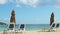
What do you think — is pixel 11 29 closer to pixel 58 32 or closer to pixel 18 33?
pixel 18 33

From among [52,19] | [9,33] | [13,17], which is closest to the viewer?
[9,33]

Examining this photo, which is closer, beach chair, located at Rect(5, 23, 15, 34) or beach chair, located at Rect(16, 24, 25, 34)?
beach chair, located at Rect(5, 23, 15, 34)

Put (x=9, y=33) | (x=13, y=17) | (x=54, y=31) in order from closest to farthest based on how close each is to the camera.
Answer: (x=9, y=33)
(x=54, y=31)
(x=13, y=17)

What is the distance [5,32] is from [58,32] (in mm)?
3471

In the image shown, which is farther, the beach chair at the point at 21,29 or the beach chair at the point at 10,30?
the beach chair at the point at 21,29

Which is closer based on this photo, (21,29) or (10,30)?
(10,30)

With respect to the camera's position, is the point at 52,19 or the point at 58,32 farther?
the point at 52,19

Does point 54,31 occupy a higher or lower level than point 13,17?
lower

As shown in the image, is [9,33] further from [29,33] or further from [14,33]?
[29,33]

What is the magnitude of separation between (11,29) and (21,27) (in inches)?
29.2

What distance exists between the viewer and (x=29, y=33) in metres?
13.8

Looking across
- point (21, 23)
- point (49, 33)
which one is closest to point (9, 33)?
point (21, 23)

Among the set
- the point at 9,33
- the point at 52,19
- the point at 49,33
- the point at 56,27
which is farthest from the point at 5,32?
the point at 52,19

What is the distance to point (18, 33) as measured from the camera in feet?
44.5
